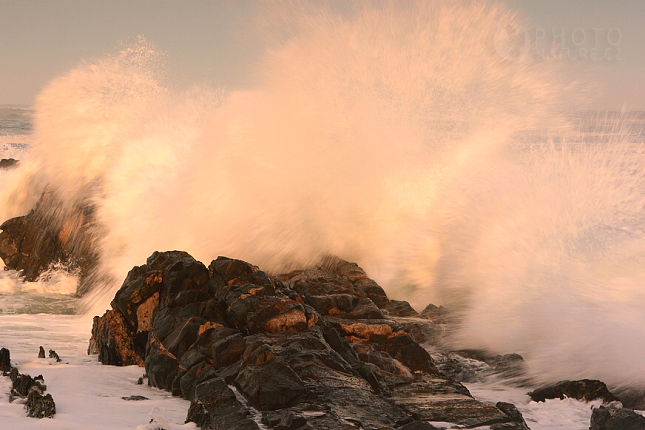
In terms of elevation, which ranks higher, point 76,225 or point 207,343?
point 76,225

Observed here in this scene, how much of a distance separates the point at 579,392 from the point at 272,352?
4309mm

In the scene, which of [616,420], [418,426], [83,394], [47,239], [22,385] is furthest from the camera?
[47,239]

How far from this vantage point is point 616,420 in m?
6.15

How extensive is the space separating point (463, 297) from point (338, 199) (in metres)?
4.37

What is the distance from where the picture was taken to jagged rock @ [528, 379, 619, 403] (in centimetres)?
778

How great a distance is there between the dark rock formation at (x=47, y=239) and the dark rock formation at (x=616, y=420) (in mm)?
14432

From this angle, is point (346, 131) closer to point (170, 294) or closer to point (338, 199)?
point (338, 199)

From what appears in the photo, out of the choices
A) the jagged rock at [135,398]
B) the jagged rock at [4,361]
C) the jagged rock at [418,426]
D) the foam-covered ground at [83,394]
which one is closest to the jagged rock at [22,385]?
the foam-covered ground at [83,394]

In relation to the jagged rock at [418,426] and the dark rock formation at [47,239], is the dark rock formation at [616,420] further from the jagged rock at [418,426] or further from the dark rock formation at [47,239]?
the dark rock formation at [47,239]

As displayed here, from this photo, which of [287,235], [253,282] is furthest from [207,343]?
[287,235]

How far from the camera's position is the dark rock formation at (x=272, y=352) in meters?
6.12

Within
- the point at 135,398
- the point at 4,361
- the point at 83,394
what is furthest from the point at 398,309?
the point at 4,361

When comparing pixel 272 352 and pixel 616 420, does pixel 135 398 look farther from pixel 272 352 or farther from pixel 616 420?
pixel 616 420

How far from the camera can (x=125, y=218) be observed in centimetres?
1716
